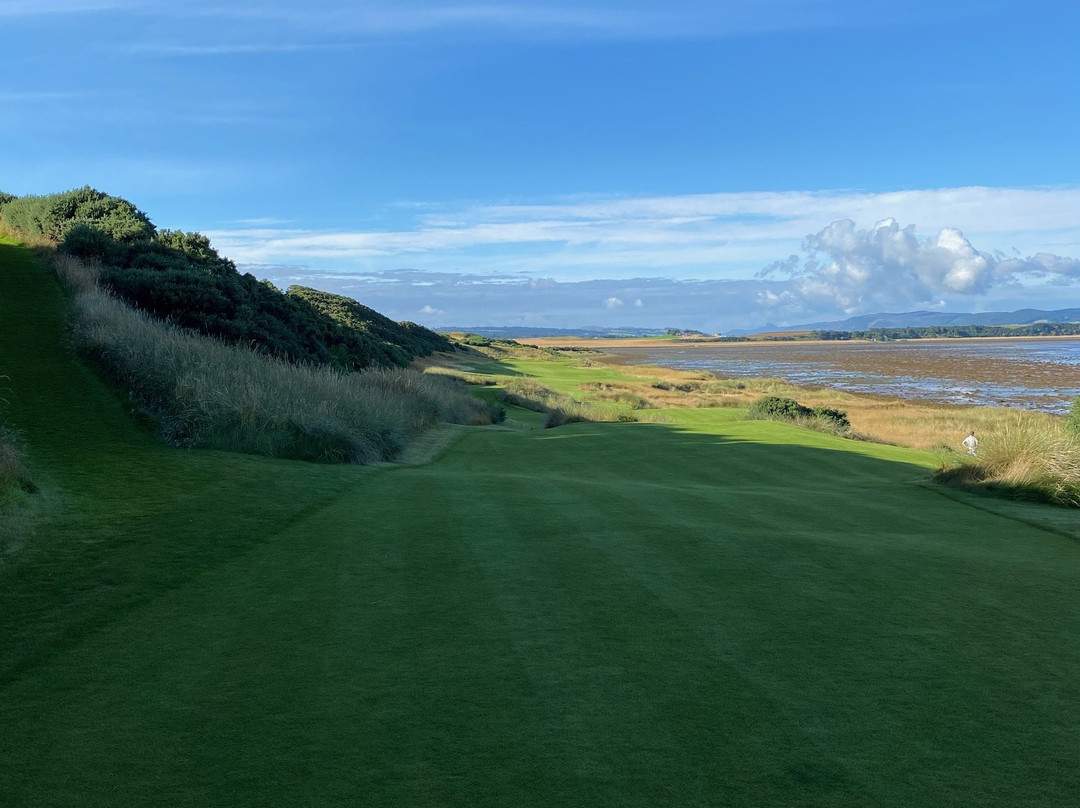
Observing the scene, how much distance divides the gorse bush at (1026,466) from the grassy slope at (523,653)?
219 centimetres

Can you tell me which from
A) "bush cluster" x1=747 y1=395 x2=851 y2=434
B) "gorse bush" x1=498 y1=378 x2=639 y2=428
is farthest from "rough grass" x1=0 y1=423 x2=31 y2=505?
"bush cluster" x1=747 y1=395 x2=851 y2=434

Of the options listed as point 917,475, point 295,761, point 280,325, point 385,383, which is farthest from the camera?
point 280,325

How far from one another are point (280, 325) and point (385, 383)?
207 inches

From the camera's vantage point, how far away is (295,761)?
346cm

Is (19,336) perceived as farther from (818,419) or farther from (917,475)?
(818,419)

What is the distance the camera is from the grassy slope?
3.37m

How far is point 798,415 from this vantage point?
94.7 feet

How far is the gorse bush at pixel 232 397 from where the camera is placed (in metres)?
12.5

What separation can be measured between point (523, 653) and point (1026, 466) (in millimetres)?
8993

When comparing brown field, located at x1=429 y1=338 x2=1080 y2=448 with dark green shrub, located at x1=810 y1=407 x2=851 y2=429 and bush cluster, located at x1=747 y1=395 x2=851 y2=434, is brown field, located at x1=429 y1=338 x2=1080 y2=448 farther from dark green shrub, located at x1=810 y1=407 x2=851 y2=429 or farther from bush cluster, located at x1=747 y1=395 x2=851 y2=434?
bush cluster, located at x1=747 y1=395 x2=851 y2=434

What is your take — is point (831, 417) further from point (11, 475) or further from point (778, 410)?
point (11, 475)

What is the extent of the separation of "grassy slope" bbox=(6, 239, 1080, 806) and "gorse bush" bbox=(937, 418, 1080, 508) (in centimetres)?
219

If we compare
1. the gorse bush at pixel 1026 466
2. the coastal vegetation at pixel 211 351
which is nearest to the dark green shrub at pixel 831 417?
the coastal vegetation at pixel 211 351

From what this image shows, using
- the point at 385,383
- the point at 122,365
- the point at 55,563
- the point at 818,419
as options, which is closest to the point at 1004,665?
the point at 55,563
